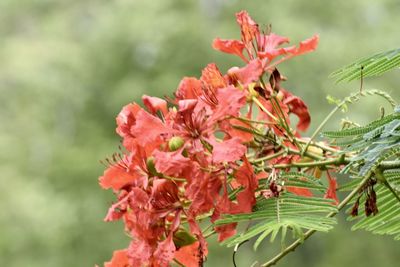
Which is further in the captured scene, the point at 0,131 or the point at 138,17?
the point at 0,131

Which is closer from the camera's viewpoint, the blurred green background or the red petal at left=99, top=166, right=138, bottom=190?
the red petal at left=99, top=166, right=138, bottom=190

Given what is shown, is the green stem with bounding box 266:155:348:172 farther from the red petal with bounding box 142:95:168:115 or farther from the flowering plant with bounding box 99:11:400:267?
the red petal with bounding box 142:95:168:115

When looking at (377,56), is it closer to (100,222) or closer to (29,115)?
(100,222)

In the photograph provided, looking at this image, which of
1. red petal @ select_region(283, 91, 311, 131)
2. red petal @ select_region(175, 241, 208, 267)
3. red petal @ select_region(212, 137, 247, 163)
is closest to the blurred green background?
red petal @ select_region(283, 91, 311, 131)

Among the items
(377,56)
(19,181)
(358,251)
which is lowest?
(377,56)

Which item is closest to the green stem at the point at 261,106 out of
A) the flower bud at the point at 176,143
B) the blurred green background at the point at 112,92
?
the flower bud at the point at 176,143

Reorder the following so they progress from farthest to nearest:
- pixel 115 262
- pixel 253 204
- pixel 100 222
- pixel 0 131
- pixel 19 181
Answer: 1. pixel 0 131
2. pixel 19 181
3. pixel 100 222
4. pixel 115 262
5. pixel 253 204

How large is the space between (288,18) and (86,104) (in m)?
2.87

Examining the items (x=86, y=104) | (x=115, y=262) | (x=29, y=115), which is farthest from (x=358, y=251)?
(x=115, y=262)

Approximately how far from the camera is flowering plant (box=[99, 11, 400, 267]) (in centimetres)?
120

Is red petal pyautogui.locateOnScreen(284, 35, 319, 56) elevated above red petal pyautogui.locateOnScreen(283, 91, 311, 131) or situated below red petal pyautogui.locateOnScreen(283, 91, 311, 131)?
above

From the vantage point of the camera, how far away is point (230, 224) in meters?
1.26

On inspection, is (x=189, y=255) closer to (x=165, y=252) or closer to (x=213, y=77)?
A: (x=165, y=252)

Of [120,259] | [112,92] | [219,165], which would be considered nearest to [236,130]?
[219,165]
